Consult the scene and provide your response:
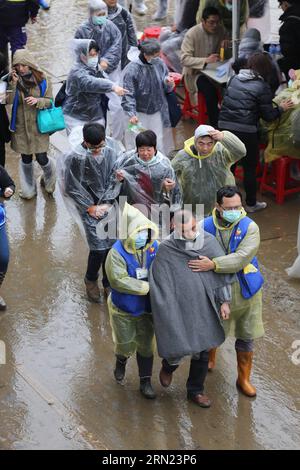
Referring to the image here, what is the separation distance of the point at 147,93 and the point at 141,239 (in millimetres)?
3132

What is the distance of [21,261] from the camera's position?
Answer: 7.61 metres

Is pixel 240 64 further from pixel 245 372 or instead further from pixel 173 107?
pixel 245 372

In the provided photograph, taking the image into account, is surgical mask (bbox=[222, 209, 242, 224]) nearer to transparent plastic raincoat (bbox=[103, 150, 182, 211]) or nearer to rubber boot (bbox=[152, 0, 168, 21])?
transparent plastic raincoat (bbox=[103, 150, 182, 211])

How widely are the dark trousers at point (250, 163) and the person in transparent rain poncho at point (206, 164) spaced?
116 centimetres

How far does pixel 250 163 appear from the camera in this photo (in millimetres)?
8266

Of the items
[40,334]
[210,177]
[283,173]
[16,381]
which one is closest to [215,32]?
[283,173]

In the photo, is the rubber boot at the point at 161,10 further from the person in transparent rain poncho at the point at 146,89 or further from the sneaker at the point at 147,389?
the sneaker at the point at 147,389

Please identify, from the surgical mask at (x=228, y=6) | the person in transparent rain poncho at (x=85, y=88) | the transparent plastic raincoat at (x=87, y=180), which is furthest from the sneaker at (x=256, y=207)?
the surgical mask at (x=228, y=6)

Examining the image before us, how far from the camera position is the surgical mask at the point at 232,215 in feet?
18.4

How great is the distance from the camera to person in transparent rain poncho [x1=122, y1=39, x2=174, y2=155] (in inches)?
322

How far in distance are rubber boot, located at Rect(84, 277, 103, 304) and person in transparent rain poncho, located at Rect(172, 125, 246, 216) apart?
3.33 ft

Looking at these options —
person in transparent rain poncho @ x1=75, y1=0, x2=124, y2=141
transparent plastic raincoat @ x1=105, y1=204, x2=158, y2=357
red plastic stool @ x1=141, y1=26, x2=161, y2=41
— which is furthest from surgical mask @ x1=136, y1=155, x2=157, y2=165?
red plastic stool @ x1=141, y1=26, x2=161, y2=41

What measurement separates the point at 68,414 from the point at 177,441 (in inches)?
29.2

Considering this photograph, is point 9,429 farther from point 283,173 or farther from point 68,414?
point 283,173
